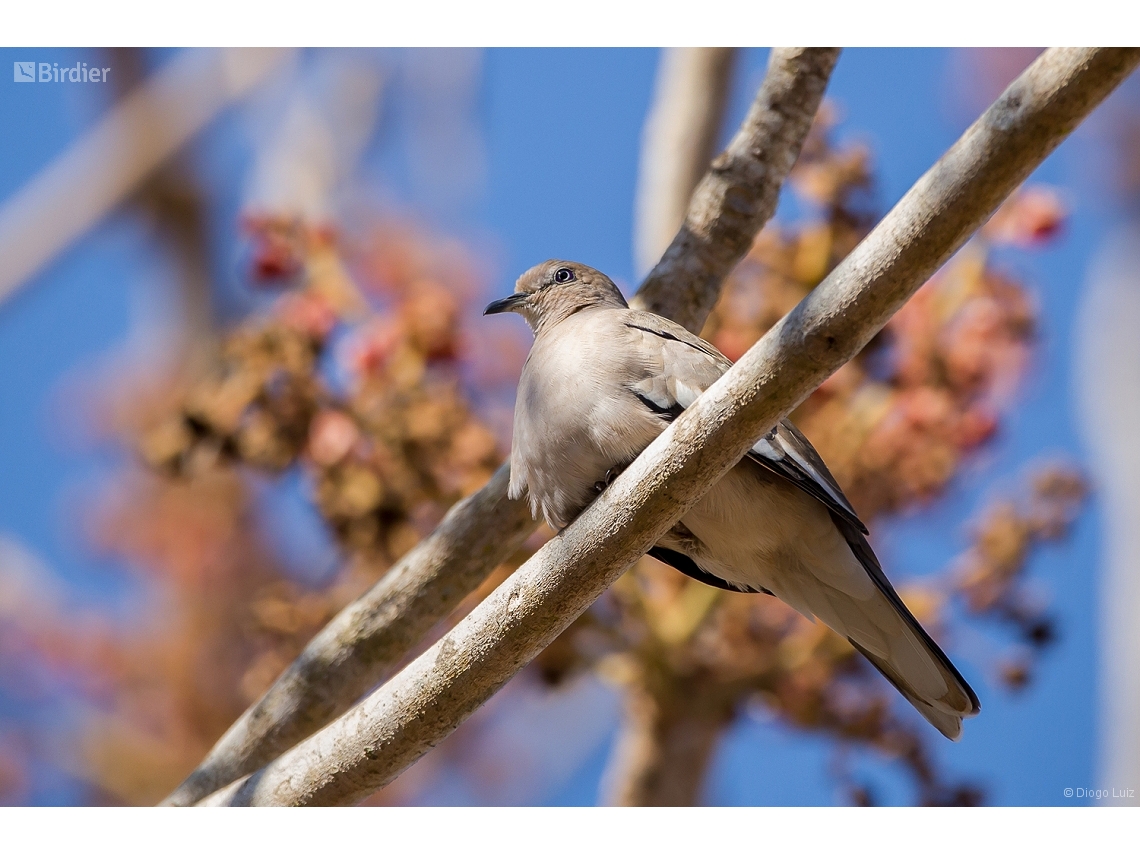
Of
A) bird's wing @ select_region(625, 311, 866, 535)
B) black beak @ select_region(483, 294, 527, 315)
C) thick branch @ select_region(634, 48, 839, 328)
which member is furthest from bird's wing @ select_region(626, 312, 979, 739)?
black beak @ select_region(483, 294, 527, 315)

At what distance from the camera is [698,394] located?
9.70 ft

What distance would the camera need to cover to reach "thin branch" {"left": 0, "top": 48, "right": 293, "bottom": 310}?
18.9 ft

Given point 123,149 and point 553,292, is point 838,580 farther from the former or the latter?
point 123,149

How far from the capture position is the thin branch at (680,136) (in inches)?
189

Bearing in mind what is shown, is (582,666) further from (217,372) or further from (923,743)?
(217,372)

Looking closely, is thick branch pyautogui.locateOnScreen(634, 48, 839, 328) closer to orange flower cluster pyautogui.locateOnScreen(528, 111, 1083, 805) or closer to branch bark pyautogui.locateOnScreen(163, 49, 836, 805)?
orange flower cluster pyautogui.locateOnScreen(528, 111, 1083, 805)

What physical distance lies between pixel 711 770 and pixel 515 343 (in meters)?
2.11

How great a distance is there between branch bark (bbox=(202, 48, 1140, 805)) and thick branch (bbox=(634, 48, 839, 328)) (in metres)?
1.40

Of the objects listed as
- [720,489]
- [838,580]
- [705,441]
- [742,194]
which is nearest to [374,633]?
[720,489]

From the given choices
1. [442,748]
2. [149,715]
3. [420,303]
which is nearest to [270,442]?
[420,303]

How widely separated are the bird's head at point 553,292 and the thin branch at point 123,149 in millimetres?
2850

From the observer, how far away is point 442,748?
6.06m

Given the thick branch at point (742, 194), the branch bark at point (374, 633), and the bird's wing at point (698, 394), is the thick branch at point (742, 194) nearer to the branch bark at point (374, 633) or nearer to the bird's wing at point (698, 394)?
the bird's wing at point (698, 394)

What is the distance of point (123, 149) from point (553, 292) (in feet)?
11.1
